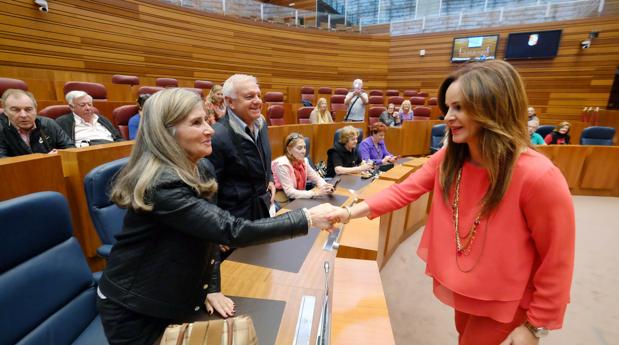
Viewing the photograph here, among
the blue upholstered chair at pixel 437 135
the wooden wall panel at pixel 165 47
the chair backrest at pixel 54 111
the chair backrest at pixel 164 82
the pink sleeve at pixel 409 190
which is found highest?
the wooden wall panel at pixel 165 47

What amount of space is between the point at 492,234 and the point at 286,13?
9025mm

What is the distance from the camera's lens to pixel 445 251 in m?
0.87

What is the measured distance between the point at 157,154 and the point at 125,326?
1.55 ft

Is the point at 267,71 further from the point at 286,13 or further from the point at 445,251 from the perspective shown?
the point at 445,251

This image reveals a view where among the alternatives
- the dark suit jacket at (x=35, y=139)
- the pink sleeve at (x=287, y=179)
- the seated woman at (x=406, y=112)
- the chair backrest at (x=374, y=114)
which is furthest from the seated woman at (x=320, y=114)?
the dark suit jacket at (x=35, y=139)

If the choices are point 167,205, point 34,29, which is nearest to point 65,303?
point 167,205

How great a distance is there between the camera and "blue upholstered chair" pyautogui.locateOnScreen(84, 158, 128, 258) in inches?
47.5

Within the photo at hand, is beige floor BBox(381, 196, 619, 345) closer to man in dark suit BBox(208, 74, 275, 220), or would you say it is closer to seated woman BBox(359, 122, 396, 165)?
seated woman BBox(359, 122, 396, 165)

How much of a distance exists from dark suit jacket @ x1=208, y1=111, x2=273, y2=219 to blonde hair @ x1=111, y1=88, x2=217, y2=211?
1.85 feet

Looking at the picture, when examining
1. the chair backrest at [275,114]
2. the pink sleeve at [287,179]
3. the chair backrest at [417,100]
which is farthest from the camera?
the chair backrest at [417,100]

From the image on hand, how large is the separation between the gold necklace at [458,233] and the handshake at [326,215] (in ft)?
1.27

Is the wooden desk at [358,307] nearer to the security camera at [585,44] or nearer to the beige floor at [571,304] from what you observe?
the beige floor at [571,304]

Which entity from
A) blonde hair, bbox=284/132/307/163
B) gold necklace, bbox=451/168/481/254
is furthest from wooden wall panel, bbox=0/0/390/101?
gold necklace, bbox=451/168/481/254

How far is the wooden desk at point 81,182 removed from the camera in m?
1.55
